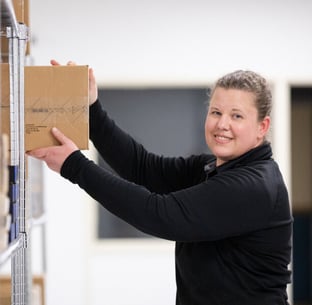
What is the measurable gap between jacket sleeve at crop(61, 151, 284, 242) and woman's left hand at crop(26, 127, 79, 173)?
0.6 inches

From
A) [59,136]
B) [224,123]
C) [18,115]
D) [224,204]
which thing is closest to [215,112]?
[224,123]

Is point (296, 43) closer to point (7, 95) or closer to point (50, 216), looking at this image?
point (50, 216)

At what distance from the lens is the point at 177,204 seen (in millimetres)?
1528

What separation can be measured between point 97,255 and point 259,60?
1.63 meters

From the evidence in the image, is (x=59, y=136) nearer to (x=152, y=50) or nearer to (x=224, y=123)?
(x=224, y=123)

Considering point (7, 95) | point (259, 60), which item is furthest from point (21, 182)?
point (259, 60)

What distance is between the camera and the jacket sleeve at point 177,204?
4.97 feet

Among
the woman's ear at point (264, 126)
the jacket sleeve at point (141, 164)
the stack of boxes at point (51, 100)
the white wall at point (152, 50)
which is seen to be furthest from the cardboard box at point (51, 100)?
the white wall at point (152, 50)

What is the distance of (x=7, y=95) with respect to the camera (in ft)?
4.75

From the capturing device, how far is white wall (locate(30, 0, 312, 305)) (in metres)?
3.68

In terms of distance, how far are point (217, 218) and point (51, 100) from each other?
0.53 metres

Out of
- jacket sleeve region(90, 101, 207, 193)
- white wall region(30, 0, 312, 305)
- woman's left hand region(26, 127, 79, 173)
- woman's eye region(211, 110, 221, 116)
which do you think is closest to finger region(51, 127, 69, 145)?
woman's left hand region(26, 127, 79, 173)

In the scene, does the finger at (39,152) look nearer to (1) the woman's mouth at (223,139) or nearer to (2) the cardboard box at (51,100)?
(2) the cardboard box at (51,100)

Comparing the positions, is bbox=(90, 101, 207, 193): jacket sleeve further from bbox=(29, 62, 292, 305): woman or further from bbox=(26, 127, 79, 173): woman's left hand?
bbox=(26, 127, 79, 173): woman's left hand
